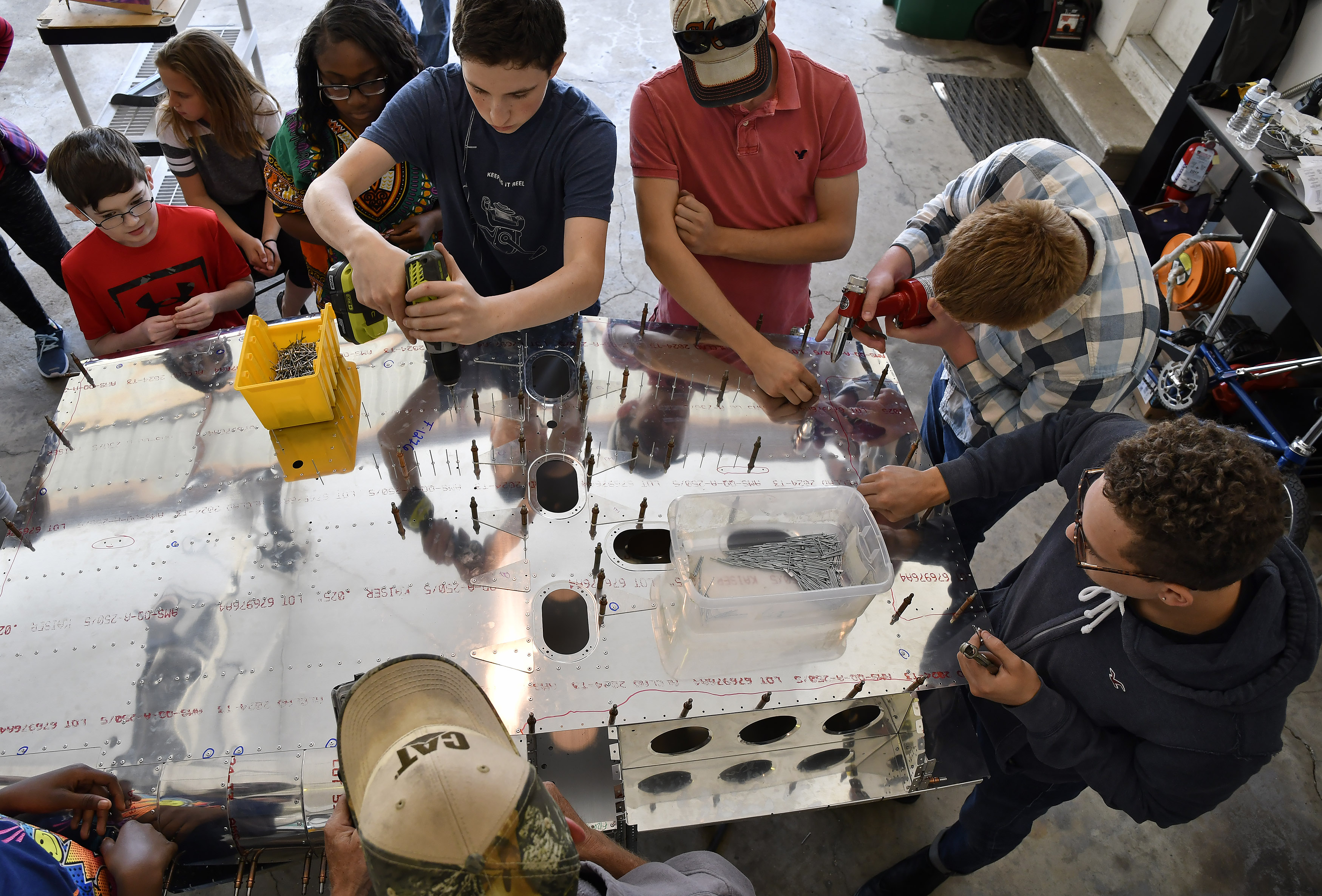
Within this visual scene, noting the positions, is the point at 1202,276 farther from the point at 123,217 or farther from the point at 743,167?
the point at 123,217

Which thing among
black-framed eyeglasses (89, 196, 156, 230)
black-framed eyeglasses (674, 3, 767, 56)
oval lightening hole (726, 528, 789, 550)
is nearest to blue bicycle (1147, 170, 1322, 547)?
oval lightening hole (726, 528, 789, 550)

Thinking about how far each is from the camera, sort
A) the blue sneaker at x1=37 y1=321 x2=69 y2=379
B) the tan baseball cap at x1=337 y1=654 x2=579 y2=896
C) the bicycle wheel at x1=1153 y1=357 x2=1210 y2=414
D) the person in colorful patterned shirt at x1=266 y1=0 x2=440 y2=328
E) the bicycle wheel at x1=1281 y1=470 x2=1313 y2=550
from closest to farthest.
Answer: the tan baseball cap at x1=337 y1=654 x2=579 y2=896, the person in colorful patterned shirt at x1=266 y1=0 x2=440 y2=328, the bicycle wheel at x1=1281 y1=470 x2=1313 y2=550, the bicycle wheel at x1=1153 y1=357 x2=1210 y2=414, the blue sneaker at x1=37 y1=321 x2=69 y2=379

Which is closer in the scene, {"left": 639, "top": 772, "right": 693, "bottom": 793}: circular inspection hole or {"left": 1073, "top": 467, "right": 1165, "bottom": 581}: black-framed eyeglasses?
{"left": 1073, "top": 467, "right": 1165, "bottom": 581}: black-framed eyeglasses

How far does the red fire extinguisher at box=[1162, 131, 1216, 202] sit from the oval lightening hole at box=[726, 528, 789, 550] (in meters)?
3.87

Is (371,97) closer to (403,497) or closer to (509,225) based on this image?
(509,225)

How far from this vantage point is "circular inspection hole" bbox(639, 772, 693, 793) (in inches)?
68.1

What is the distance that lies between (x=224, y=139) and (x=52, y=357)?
1.63m

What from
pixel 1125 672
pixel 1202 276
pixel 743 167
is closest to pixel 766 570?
pixel 1125 672

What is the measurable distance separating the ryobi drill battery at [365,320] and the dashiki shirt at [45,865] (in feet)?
4.12

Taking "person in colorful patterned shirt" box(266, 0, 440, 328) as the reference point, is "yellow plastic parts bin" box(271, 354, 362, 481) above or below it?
below

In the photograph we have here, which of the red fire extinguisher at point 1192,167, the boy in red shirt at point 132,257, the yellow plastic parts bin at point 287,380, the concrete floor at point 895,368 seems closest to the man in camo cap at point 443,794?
the yellow plastic parts bin at point 287,380

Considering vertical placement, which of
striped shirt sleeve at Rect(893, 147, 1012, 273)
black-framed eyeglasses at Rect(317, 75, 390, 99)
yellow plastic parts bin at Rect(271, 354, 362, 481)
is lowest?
yellow plastic parts bin at Rect(271, 354, 362, 481)

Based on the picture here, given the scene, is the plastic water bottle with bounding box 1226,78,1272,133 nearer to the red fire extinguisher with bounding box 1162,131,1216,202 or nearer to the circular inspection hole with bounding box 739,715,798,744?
the red fire extinguisher with bounding box 1162,131,1216,202

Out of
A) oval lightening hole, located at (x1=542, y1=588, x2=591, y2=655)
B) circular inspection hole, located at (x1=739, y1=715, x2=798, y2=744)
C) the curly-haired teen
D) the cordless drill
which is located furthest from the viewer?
the cordless drill
